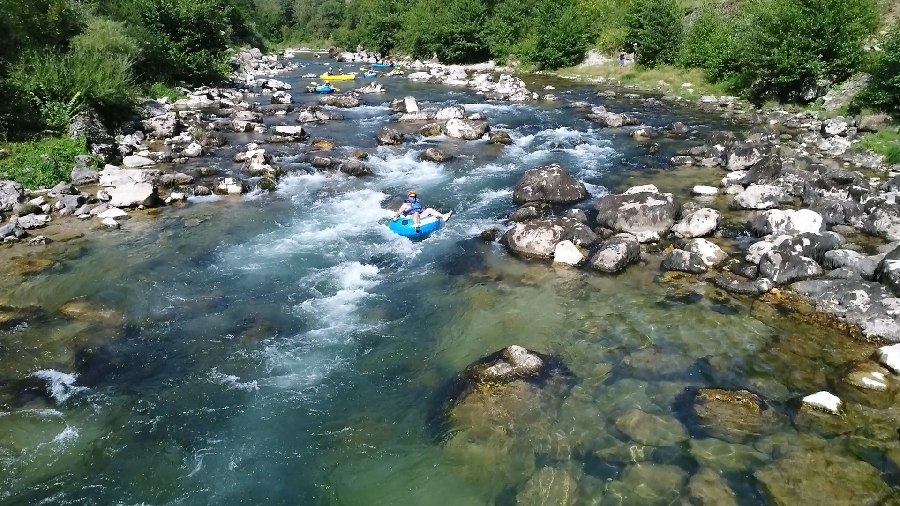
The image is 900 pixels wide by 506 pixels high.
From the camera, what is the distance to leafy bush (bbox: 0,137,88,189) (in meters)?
18.1

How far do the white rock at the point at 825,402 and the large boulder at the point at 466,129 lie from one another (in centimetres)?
1965

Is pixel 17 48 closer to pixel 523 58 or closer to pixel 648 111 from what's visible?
pixel 648 111

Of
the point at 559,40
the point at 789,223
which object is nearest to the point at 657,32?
the point at 559,40

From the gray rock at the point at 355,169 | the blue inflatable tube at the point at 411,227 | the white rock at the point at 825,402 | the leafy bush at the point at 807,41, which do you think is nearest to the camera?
the white rock at the point at 825,402

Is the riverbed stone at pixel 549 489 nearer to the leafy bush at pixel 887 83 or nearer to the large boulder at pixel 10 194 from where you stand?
the large boulder at pixel 10 194

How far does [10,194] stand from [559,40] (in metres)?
44.2

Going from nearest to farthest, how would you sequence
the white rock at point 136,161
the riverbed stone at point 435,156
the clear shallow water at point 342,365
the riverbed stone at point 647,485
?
the riverbed stone at point 647,485, the clear shallow water at point 342,365, the white rock at point 136,161, the riverbed stone at point 435,156

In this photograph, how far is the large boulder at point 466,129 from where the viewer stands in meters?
26.2

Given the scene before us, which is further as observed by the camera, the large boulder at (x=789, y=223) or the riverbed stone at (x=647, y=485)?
the large boulder at (x=789, y=223)

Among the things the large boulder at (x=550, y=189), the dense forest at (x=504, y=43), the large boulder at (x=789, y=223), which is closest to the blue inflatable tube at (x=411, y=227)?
the large boulder at (x=550, y=189)

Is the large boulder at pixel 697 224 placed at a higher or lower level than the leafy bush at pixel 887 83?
lower

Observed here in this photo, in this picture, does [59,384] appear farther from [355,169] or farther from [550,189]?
[550,189]

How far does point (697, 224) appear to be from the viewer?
48.7ft

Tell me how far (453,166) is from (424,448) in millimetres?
15396
